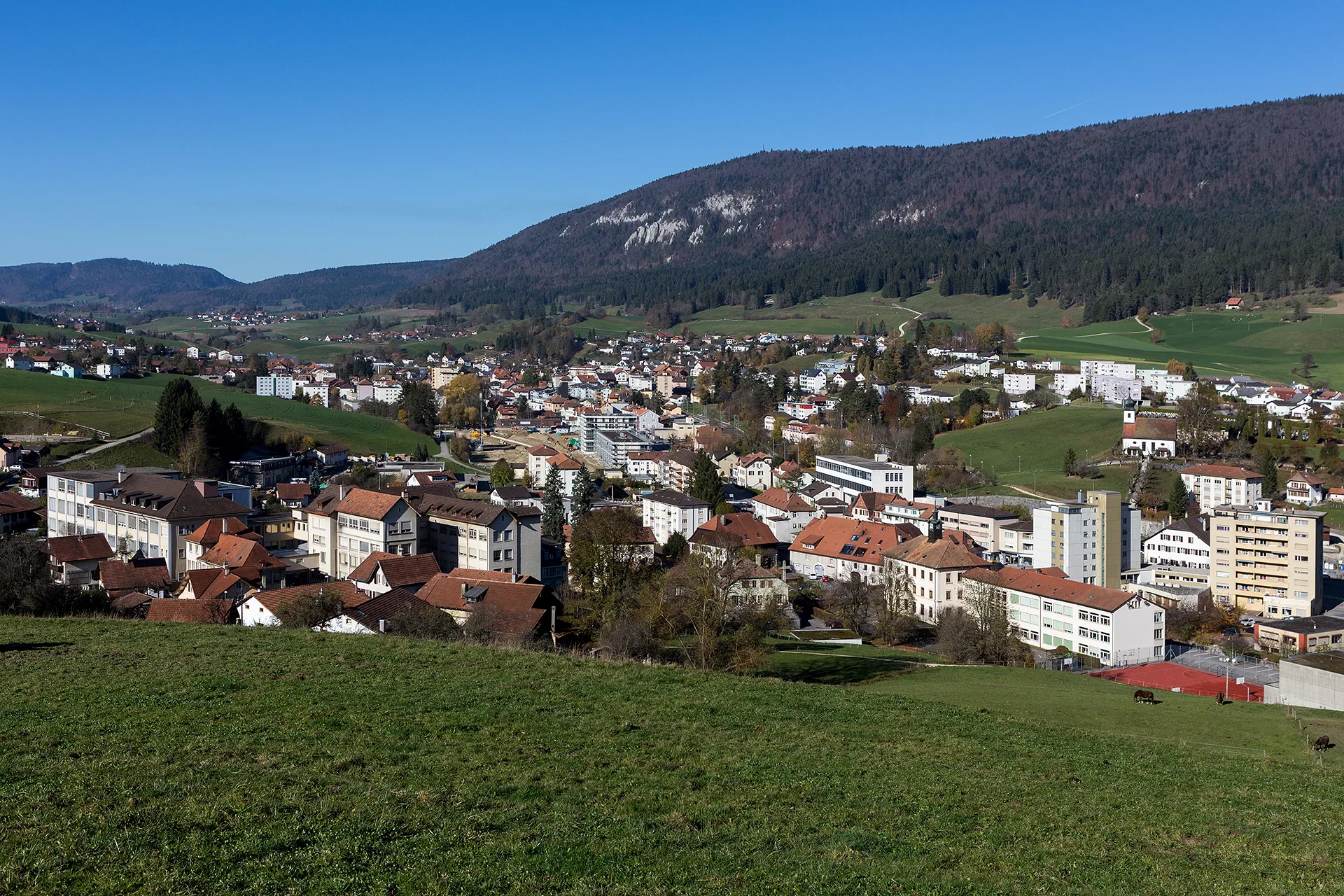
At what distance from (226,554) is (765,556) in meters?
20.4

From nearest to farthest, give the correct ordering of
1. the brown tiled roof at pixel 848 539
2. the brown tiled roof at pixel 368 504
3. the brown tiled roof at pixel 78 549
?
the brown tiled roof at pixel 78 549
the brown tiled roof at pixel 368 504
the brown tiled roof at pixel 848 539

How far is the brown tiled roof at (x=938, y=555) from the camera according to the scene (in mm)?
37719

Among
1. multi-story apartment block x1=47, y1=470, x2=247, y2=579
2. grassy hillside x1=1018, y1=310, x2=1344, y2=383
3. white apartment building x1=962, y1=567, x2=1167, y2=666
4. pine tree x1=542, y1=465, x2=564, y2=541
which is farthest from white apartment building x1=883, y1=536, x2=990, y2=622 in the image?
grassy hillside x1=1018, y1=310, x2=1344, y2=383

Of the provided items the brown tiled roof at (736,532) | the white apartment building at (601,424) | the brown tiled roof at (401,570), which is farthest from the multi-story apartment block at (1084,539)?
the white apartment building at (601,424)

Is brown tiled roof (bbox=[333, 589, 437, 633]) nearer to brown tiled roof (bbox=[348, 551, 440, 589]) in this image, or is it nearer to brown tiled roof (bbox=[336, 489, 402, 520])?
brown tiled roof (bbox=[348, 551, 440, 589])

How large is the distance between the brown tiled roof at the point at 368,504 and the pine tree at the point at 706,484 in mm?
19742

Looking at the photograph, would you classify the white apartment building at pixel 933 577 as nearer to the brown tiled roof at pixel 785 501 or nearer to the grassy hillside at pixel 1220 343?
the brown tiled roof at pixel 785 501

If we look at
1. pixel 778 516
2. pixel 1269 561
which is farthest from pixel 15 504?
pixel 1269 561

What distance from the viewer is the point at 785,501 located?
5138cm

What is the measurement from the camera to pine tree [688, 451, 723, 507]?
53375 millimetres

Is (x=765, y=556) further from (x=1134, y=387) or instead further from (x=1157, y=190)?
(x=1157, y=190)

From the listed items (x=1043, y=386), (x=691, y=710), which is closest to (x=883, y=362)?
(x=1043, y=386)

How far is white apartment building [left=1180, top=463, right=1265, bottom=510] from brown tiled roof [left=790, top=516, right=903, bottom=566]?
1977 cm

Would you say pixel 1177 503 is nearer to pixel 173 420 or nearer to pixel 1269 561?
pixel 1269 561
